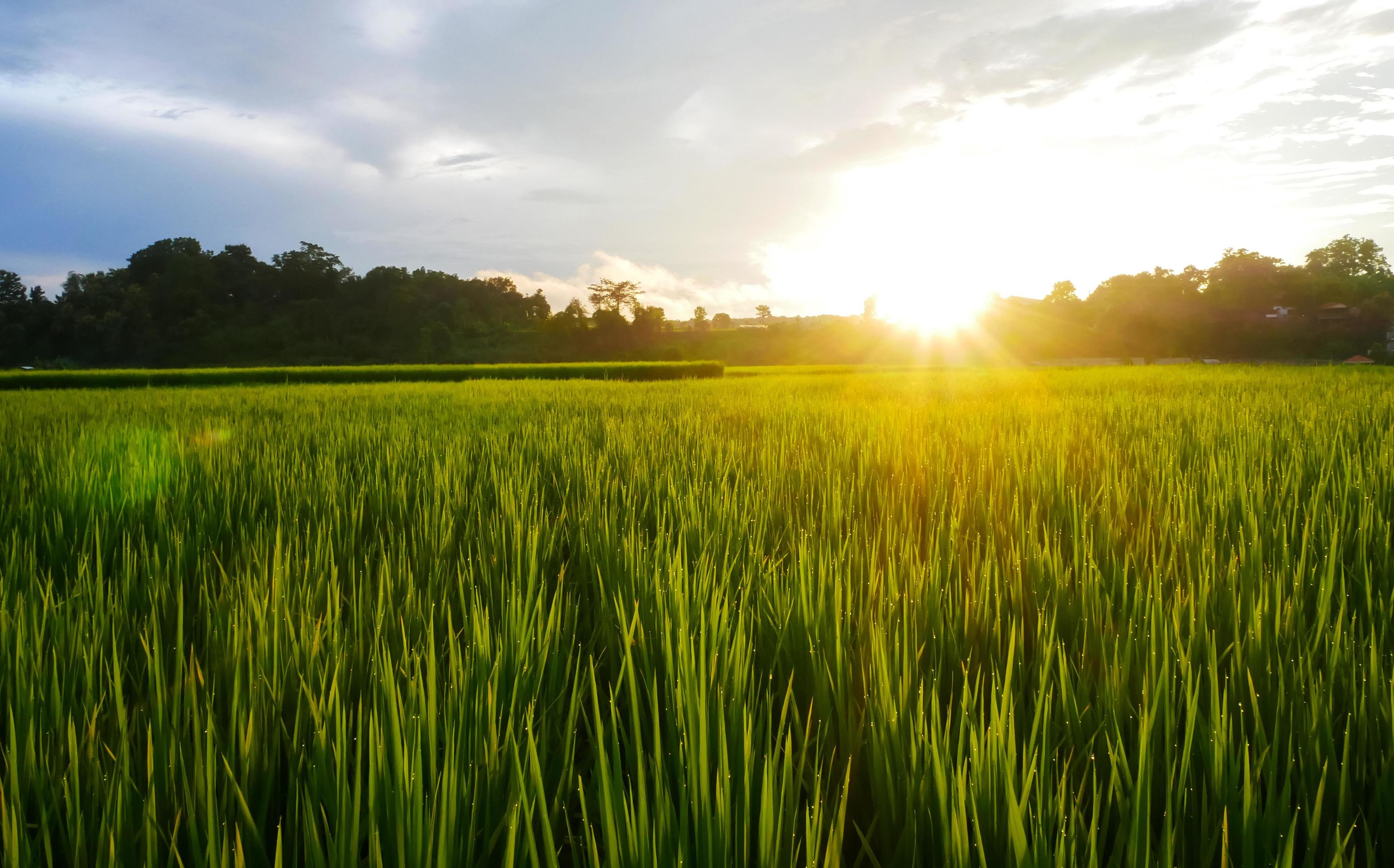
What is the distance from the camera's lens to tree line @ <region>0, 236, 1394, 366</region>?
3788cm

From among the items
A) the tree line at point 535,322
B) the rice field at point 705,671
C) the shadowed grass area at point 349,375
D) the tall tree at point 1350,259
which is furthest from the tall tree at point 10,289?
the tall tree at point 1350,259

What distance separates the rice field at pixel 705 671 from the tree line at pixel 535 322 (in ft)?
132

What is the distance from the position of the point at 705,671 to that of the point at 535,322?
53.2m

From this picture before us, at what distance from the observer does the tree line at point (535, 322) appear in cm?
3788

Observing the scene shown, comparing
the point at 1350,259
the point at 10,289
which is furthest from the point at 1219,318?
the point at 10,289

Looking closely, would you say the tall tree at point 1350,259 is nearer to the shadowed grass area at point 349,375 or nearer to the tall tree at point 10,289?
the shadowed grass area at point 349,375

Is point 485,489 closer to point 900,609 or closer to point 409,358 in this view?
point 900,609

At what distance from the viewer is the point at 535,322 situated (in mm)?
51750

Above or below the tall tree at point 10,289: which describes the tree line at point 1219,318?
below

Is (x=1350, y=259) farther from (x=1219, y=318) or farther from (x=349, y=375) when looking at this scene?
(x=349, y=375)

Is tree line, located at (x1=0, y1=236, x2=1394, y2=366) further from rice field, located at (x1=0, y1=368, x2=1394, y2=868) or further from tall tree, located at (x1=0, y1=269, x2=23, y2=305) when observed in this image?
rice field, located at (x1=0, y1=368, x2=1394, y2=868)

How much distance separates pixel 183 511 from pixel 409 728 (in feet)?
4.95

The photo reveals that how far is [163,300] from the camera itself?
167 feet

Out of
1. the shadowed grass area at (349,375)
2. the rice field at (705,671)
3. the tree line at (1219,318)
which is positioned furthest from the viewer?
the tree line at (1219,318)
